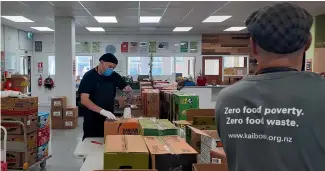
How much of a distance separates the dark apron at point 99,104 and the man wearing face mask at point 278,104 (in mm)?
2617

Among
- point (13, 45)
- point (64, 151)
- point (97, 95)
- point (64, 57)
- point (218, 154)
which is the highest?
point (13, 45)

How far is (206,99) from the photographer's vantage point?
8312mm

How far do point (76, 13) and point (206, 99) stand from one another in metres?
3.77

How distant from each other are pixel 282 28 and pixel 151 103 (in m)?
3.36

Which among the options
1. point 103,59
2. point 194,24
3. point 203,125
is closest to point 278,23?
point 203,125

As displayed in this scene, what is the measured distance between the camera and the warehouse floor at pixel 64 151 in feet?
16.9

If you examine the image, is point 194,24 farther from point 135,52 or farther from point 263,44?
point 263,44

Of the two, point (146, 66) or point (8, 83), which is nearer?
point (8, 83)

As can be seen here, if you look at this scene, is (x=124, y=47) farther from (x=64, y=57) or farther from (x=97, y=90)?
(x=97, y=90)

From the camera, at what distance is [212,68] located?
13.2 metres

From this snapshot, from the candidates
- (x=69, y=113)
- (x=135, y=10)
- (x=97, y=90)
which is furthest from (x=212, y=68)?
(x=97, y=90)

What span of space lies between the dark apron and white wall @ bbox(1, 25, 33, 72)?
316 inches

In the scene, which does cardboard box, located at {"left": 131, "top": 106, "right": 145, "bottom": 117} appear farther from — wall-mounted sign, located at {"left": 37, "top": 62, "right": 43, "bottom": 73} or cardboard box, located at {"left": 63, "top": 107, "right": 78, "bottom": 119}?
wall-mounted sign, located at {"left": 37, "top": 62, "right": 43, "bottom": 73}

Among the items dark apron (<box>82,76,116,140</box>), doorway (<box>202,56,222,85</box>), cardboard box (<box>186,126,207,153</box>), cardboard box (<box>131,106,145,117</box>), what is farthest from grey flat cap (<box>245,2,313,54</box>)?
doorway (<box>202,56,222,85</box>)
